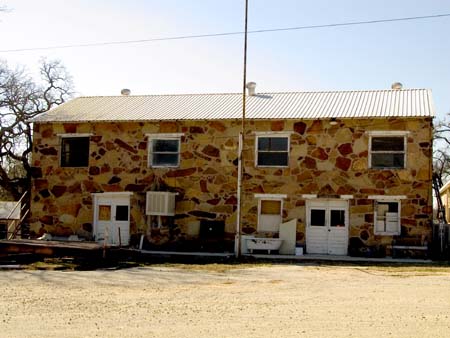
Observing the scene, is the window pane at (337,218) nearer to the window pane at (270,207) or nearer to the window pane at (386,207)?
the window pane at (386,207)

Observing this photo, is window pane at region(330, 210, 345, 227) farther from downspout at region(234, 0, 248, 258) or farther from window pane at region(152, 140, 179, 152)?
window pane at region(152, 140, 179, 152)

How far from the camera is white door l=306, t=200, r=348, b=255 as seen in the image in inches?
957

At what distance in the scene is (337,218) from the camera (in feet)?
80.2

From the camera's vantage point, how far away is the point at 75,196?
89.3 feet

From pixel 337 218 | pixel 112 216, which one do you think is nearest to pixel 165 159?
pixel 112 216

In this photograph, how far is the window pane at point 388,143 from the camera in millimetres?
24016

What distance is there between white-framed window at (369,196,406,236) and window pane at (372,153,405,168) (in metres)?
1.17

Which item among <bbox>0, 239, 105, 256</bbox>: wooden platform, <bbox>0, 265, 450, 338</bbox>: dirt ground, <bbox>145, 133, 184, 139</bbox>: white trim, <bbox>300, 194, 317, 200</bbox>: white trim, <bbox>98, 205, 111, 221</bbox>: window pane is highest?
<bbox>145, 133, 184, 139</bbox>: white trim

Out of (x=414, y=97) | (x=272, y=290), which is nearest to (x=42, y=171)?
(x=414, y=97)

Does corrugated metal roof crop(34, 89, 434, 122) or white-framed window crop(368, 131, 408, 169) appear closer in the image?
white-framed window crop(368, 131, 408, 169)

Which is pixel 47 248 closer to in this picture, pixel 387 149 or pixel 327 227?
pixel 327 227

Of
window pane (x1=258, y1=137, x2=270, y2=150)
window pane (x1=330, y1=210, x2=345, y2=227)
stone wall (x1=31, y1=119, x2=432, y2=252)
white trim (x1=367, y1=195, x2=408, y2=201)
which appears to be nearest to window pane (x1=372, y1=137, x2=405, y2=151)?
stone wall (x1=31, y1=119, x2=432, y2=252)

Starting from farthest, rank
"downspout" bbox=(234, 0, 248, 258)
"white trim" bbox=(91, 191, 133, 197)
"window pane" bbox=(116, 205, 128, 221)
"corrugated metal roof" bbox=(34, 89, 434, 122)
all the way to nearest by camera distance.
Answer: "window pane" bbox=(116, 205, 128, 221), "white trim" bbox=(91, 191, 133, 197), "corrugated metal roof" bbox=(34, 89, 434, 122), "downspout" bbox=(234, 0, 248, 258)

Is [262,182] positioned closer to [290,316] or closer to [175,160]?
[175,160]
